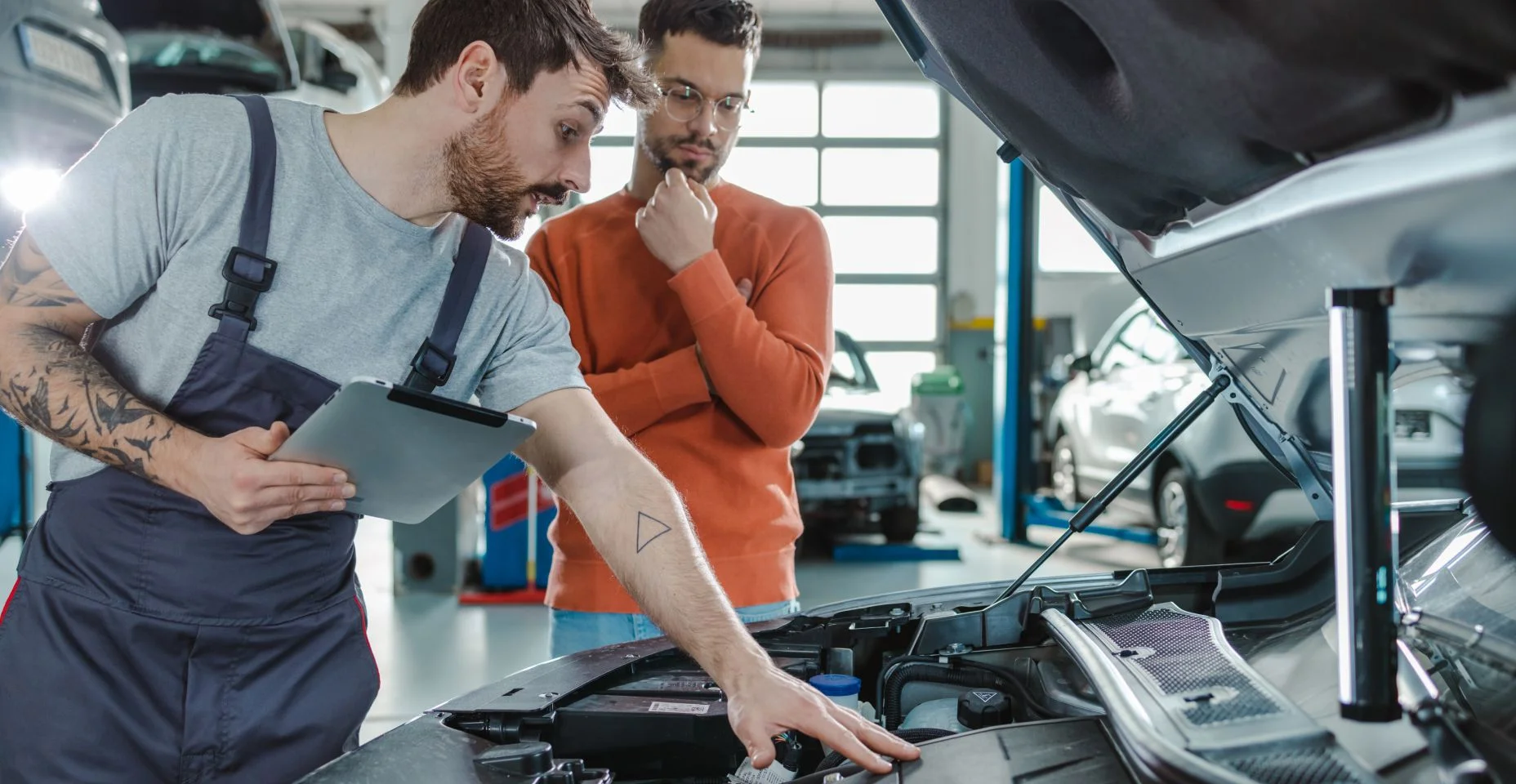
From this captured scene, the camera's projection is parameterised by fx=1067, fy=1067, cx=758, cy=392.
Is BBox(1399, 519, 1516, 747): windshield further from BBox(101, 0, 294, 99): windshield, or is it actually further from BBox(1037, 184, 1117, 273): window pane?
BBox(1037, 184, 1117, 273): window pane

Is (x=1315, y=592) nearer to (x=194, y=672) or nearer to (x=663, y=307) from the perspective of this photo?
(x=663, y=307)

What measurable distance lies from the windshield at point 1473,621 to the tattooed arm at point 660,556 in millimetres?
529

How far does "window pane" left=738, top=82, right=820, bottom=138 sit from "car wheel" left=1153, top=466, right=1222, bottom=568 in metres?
6.76

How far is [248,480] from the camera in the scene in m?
1.05

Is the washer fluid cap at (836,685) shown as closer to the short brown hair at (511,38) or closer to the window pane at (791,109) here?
the short brown hair at (511,38)

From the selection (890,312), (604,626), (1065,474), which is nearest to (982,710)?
(604,626)

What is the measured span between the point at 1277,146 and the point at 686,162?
963 millimetres

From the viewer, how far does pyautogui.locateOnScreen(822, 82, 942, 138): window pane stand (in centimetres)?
1080

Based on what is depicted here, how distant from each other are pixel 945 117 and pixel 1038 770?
34.9 feet

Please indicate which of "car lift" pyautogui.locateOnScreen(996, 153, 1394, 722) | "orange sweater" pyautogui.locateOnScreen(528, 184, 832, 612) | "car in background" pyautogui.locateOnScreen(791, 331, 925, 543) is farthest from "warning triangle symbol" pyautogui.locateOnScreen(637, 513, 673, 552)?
"car in background" pyautogui.locateOnScreen(791, 331, 925, 543)

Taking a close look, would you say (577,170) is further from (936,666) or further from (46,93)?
(46,93)

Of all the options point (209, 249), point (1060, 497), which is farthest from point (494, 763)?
point (1060, 497)

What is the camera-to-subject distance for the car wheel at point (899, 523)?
612 centimetres

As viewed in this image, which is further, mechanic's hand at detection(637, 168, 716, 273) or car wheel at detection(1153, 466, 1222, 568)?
car wheel at detection(1153, 466, 1222, 568)
